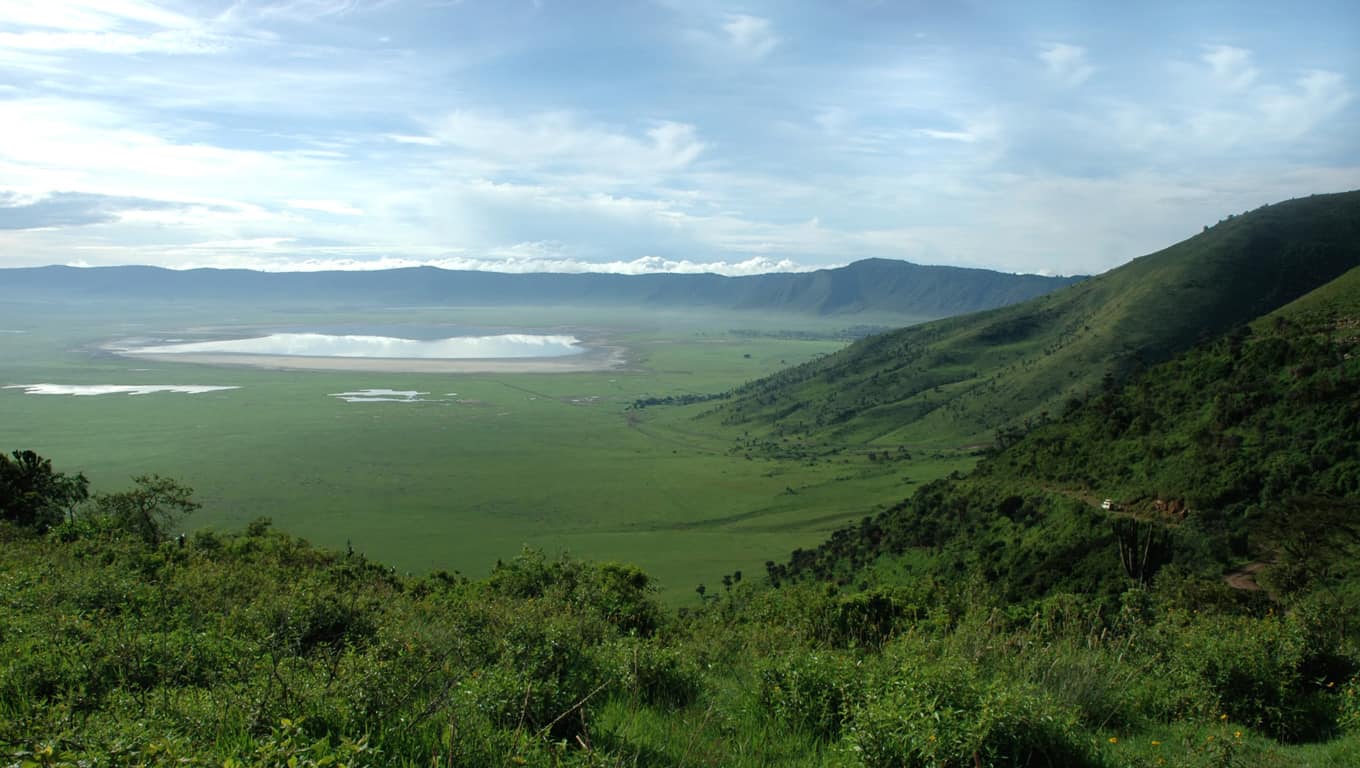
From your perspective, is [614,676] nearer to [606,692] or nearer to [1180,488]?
[606,692]

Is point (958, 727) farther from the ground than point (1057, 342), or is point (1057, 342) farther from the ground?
point (1057, 342)

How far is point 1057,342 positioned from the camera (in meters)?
137

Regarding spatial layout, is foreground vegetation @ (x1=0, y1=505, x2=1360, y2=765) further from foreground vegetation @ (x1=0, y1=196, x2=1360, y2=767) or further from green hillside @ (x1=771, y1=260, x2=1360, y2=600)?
green hillside @ (x1=771, y1=260, x2=1360, y2=600)

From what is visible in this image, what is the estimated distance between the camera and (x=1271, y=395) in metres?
47.8

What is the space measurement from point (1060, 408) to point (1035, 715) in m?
106

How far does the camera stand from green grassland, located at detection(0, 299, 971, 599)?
7156cm

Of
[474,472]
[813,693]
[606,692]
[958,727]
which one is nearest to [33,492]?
[606,692]

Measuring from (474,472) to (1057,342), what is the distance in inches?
4151

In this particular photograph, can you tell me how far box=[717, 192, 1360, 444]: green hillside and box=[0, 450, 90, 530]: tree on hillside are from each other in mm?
102254

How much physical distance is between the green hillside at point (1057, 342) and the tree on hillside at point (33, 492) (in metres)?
102

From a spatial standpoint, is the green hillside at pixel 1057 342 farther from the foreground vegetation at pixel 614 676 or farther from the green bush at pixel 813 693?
the green bush at pixel 813 693

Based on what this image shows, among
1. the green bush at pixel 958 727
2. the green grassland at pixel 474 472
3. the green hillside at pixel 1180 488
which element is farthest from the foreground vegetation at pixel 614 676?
the green grassland at pixel 474 472

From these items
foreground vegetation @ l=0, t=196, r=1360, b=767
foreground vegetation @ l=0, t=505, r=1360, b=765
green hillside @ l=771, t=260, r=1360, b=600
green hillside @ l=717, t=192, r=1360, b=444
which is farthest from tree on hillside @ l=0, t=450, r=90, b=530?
green hillside @ l=717, t=192, r=1360, b=444

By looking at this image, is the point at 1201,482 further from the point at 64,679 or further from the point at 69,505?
the point at 69,505
